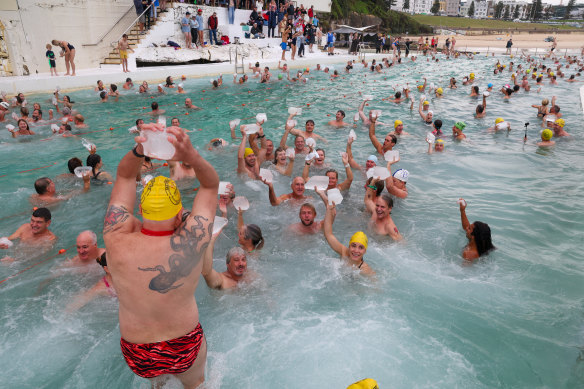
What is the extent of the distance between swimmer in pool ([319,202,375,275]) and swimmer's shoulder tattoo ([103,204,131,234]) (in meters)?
2.74

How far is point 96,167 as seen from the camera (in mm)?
7184

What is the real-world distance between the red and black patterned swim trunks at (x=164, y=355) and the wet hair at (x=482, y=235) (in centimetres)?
411

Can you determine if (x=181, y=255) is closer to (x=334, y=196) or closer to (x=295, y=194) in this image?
(x=334, y=196)

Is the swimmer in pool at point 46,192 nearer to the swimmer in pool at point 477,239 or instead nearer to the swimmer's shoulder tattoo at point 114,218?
the swimmer's shoulder tattoo at point 114,218

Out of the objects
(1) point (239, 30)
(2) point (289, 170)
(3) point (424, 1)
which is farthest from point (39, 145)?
(3) point (424, 1)

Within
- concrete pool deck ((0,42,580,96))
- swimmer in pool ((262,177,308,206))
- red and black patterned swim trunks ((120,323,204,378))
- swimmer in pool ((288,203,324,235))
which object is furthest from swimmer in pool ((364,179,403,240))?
concrete pool deck ((0,42,580,96))

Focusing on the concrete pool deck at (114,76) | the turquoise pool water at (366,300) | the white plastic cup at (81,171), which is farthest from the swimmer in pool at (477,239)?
the concrete pool deck at (114,76)

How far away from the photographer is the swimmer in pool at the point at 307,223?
18.0 feet

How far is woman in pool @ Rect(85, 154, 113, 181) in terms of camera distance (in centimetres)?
706

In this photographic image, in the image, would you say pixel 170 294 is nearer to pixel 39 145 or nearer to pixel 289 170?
pixel 289 170

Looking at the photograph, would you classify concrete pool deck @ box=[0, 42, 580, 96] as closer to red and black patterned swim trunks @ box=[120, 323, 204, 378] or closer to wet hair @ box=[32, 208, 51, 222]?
wet hair @ box=[32, 208, 51, 222]

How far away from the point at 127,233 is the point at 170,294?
460mm

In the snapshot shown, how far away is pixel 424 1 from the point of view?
18962 centimetres

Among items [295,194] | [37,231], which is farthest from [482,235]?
[37,231]
